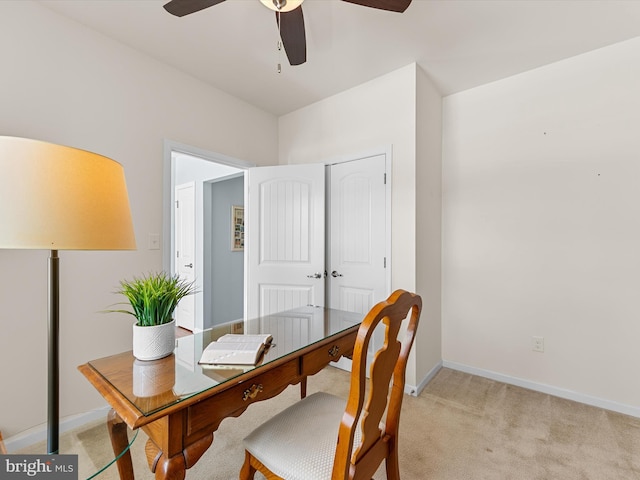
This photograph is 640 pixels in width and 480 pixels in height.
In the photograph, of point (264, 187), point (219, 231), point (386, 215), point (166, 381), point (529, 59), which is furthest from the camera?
point (219, 231)

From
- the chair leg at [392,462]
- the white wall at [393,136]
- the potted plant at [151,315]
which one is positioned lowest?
the chair leg at [392,462]

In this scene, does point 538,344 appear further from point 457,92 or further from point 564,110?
point 457,92

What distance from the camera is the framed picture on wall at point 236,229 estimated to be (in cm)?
433

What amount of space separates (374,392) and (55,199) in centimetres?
109

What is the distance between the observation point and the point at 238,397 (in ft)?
3.45

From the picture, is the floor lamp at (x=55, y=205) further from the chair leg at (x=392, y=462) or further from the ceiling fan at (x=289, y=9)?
the chair leg at (x=392, y=462)

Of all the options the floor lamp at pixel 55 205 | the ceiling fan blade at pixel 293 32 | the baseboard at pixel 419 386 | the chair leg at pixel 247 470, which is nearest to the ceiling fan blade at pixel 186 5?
the ceiling fan blade at pixel 293 32

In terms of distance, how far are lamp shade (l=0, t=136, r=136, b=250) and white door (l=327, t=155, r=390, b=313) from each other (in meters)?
2.08

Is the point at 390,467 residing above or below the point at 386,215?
below

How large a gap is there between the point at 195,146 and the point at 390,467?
2643 millimetres

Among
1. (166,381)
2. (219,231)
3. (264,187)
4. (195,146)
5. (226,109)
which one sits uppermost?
(226,109)

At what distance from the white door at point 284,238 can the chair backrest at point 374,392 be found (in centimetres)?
174

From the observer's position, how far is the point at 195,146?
2.64 metres

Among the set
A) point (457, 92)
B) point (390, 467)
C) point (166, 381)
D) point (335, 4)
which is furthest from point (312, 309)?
point (457, 92)
